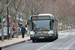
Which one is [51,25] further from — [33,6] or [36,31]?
[33,6]

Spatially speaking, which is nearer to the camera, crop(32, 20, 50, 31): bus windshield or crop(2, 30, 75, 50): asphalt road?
crop(2, 30, 75, 50): asphalt road

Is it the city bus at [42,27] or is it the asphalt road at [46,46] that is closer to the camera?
the asphalt road at [46,46]

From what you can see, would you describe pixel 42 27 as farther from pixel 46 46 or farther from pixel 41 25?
pixel 46 46

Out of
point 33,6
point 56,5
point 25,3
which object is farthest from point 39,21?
point 56,5

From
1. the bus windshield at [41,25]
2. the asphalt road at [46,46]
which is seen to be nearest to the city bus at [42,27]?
the bus windshield at [41,25]

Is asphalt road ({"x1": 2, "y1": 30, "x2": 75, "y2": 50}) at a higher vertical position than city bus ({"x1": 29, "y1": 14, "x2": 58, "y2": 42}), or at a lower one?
lower

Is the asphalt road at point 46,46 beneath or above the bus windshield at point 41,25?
beneath

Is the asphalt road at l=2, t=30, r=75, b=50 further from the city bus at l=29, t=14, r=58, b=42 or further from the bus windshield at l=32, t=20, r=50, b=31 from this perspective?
the bus windshield at l=32, t=20, r=50, b=31

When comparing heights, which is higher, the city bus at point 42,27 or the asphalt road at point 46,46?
the city bus at point 42,27

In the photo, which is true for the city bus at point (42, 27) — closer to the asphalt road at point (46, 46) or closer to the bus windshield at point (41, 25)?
the bus windshield at point (41, 25)

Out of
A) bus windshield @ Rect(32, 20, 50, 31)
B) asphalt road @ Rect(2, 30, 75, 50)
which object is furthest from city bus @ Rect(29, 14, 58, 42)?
asphalt road @ Rect(2, 30, 75, 50)

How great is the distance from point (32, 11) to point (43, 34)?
70.9 ft

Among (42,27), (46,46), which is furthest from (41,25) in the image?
(46,46)

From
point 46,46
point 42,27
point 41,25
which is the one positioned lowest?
point 46,46
